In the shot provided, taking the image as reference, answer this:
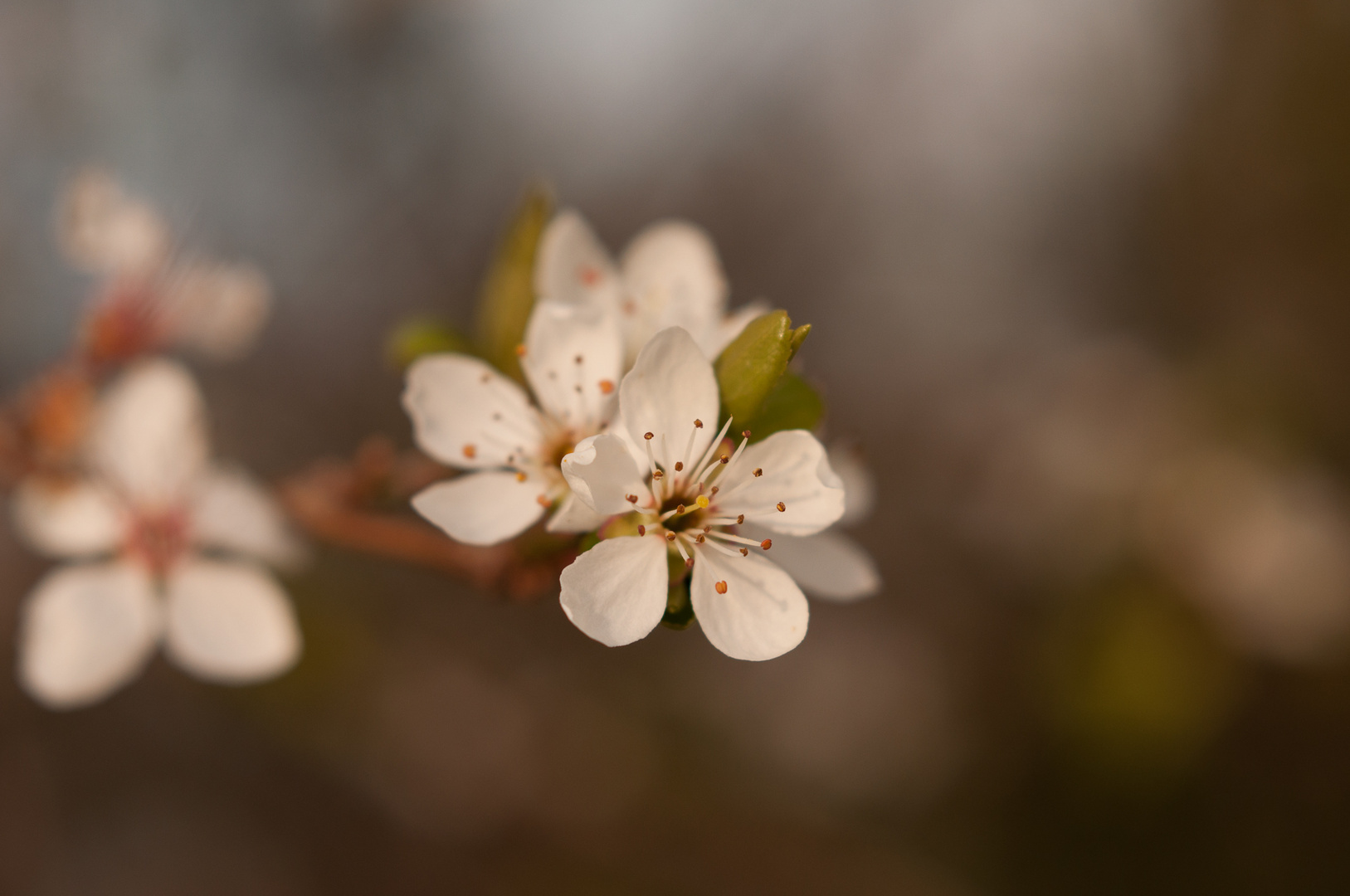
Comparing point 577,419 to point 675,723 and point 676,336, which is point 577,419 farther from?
point 675,723

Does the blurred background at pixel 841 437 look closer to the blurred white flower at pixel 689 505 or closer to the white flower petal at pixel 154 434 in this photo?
the white flower petal at pixel 154 434

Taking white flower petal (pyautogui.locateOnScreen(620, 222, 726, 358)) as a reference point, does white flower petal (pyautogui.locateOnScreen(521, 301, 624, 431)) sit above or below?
below

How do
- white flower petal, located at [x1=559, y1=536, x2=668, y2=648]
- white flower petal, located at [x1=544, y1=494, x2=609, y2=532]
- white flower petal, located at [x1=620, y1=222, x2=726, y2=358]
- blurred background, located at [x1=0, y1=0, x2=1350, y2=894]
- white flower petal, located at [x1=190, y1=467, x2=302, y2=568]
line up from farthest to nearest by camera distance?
1. blurred background, located at [x1=0, y1=0, x2=1350, y2=894]
2. white flower petal, located at [x1=190, y1=467, x2=302, y2=568]
3. white flower petal, located at [x1=620, y1=222, x2=726, y2=358]
4. white flower petal, located at [x1=544, y1=494, x2=609, y2=532]
5. white flower petal, located at [x1=559, y1=536, x2=668, y2=648]

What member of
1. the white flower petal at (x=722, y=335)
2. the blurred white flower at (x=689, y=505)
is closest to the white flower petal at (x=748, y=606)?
the blurred white flower at (x=689, y=505)

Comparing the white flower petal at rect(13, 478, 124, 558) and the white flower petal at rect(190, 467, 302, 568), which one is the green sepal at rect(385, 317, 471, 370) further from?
the white flower petal at rect(13, 478, 124, 558)

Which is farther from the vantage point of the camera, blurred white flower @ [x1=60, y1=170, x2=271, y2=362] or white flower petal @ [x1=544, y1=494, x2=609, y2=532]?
blurred white flower @ [x1=60, y1=170, x2=271, y2=362]

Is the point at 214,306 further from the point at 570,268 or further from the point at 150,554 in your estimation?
the point at 570,268

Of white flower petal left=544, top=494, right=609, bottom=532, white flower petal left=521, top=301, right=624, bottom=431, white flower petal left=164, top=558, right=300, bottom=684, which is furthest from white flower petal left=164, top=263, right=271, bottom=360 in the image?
white flower petal left=544, top=494, right=609, bottom=532

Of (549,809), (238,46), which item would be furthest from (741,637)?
(238,46)
